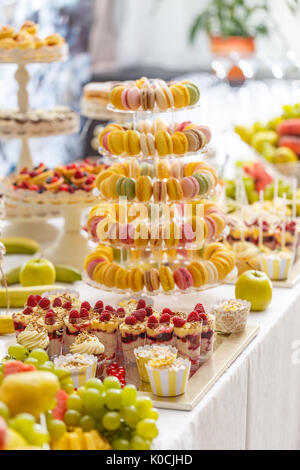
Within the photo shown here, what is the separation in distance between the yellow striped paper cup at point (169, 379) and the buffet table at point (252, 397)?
0.16ft

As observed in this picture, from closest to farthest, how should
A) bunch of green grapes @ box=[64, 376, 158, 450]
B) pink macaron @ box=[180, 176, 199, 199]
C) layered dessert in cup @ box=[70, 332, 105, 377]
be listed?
bunch of green grapes @ box=[64, 376, 158, 450] → layered dessert in cup @ box=[70, 332, 105, 377] → pink macaron @ box=[180, 176, 199, 199]

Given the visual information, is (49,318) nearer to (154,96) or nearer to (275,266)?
(154,96)

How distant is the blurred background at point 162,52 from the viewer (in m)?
5.80

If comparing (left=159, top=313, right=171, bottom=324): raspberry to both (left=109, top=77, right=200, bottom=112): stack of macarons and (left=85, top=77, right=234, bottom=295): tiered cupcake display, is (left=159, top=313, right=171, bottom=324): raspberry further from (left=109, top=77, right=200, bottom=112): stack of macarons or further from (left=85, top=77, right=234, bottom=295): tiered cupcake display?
(left=109, top=77, right=200, bottom=112): stack of macarons

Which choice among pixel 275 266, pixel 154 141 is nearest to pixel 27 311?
pixel 154 141

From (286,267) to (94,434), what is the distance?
1302mm

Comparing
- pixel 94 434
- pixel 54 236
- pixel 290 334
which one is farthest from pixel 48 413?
pixel 54 236

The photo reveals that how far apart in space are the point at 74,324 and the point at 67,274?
2.48 feet

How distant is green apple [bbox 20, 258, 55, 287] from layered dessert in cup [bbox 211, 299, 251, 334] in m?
0.60

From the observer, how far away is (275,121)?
3756 millimetres

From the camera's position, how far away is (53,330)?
1703 millimetres

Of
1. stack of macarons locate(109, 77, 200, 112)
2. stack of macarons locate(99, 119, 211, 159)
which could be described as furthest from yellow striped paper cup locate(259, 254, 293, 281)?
stack of macarons locate(109, 77, 200, 112)

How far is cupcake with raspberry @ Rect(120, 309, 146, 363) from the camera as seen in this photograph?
1.69 metres
